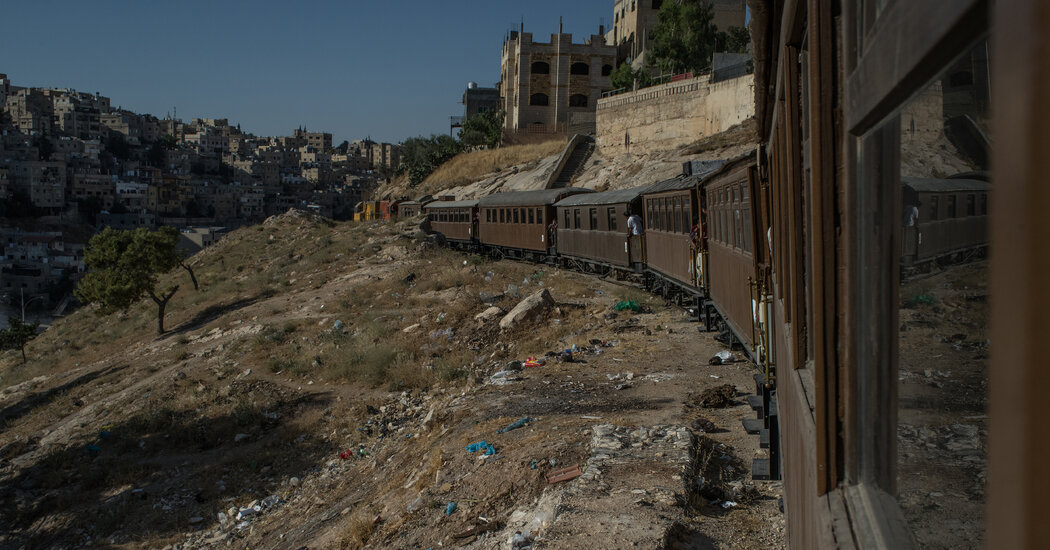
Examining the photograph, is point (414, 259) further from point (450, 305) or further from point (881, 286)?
point (881, 286)

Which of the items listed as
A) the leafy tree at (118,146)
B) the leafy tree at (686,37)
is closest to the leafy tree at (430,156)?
the leafy tree at (686,37)

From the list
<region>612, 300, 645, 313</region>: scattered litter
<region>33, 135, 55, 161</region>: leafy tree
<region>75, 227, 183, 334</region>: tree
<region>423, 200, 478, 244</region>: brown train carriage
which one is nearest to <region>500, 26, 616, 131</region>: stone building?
<region>423, 200, 478, 244</region>: brown train carriage

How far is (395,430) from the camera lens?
11578 mm

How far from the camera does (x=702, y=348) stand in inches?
454

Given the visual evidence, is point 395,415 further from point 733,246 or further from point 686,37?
point 686,37

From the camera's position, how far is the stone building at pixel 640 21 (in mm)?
59594

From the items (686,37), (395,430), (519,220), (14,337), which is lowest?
(14,337)

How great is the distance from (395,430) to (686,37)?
138 ft

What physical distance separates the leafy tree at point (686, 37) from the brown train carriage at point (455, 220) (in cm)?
2073

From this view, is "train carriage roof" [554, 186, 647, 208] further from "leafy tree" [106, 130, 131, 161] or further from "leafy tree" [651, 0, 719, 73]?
"leafy tree" [106, 130, 131, 161]

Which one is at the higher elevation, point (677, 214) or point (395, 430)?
point (677, 214)

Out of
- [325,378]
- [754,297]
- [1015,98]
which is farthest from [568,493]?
[325,378]

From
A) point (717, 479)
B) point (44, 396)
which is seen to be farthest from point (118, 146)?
point (717, 479)

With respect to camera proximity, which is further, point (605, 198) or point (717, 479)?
point (605, 198)
